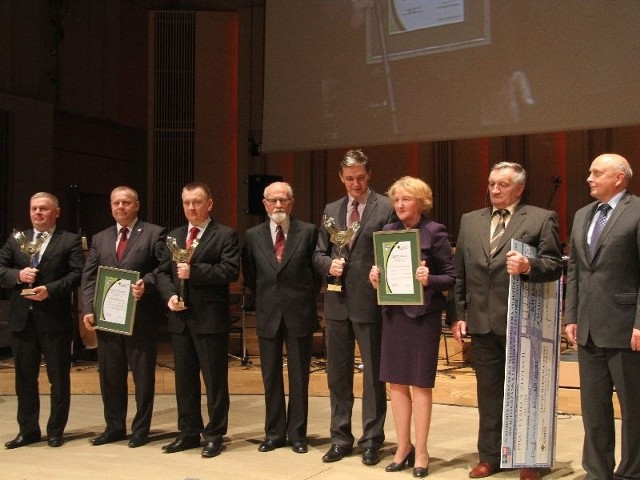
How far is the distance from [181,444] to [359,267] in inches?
59.2

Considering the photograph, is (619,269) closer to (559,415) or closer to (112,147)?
(559,415)

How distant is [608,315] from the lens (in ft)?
12.7

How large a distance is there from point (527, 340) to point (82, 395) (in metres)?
4.39

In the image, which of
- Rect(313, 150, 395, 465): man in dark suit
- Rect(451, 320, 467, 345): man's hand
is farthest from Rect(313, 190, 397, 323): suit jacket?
Rect(451, 320, 467, 345): man's hand

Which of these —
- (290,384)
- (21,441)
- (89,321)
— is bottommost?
(21,441)

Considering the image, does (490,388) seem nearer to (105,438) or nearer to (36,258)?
(105,438)

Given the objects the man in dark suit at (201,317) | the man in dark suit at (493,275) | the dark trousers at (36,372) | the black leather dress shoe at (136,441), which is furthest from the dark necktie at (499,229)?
the dark trousers at (36,372)

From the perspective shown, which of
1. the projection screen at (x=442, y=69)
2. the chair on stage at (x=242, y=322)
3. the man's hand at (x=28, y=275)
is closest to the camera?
the man's hand at (x=28, y=275)

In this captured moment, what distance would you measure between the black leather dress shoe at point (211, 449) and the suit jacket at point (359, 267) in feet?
3.25

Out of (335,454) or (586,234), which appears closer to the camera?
(586,234)

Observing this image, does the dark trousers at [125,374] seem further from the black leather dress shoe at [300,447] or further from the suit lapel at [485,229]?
the suit lapel at [485,229]

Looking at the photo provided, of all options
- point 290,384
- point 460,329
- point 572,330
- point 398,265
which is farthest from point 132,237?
point 572,330

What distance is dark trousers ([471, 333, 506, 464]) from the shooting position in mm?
4285

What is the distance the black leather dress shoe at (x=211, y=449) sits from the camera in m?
4.80
